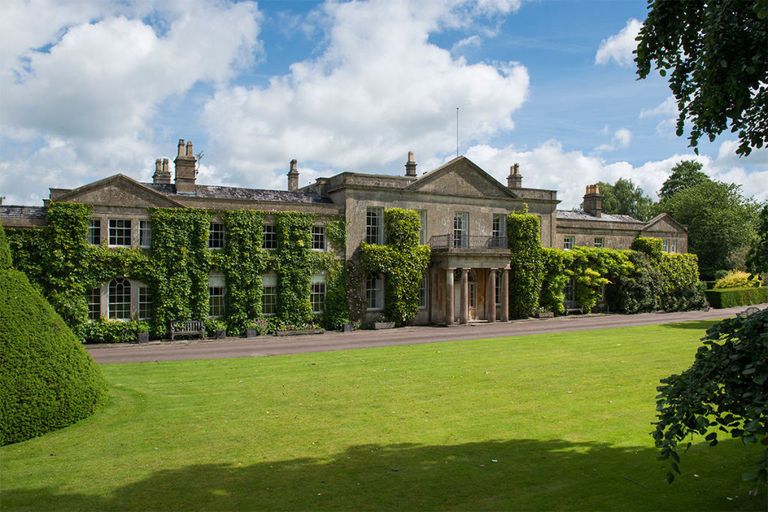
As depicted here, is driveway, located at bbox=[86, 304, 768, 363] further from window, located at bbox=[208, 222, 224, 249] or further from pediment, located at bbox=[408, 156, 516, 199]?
pediment, located at bbox=[408, 156, 516, 199]

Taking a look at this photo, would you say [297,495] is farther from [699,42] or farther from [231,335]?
[231,335]

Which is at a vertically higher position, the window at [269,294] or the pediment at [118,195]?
the pediment at [118,195]

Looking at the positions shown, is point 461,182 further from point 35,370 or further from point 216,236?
point 35,370

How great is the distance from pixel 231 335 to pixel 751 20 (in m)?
29.6

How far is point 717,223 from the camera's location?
65750 millimetres

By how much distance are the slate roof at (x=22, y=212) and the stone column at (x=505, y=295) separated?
25.9 meters

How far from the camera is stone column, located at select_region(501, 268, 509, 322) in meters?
40.3

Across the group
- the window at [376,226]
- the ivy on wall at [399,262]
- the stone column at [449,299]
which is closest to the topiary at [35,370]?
the ivy on wall at [399,262]

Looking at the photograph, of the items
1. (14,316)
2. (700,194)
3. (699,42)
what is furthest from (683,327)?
(700,194)

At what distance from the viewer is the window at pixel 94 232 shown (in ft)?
101

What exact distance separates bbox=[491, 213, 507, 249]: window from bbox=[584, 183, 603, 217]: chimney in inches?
557

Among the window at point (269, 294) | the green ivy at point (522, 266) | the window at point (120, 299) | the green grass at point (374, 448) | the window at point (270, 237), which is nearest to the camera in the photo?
the green grass at point (374, 448)

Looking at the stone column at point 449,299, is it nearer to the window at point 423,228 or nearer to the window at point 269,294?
the window at point 423,228

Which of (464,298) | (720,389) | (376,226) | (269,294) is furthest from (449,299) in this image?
(720,389)
